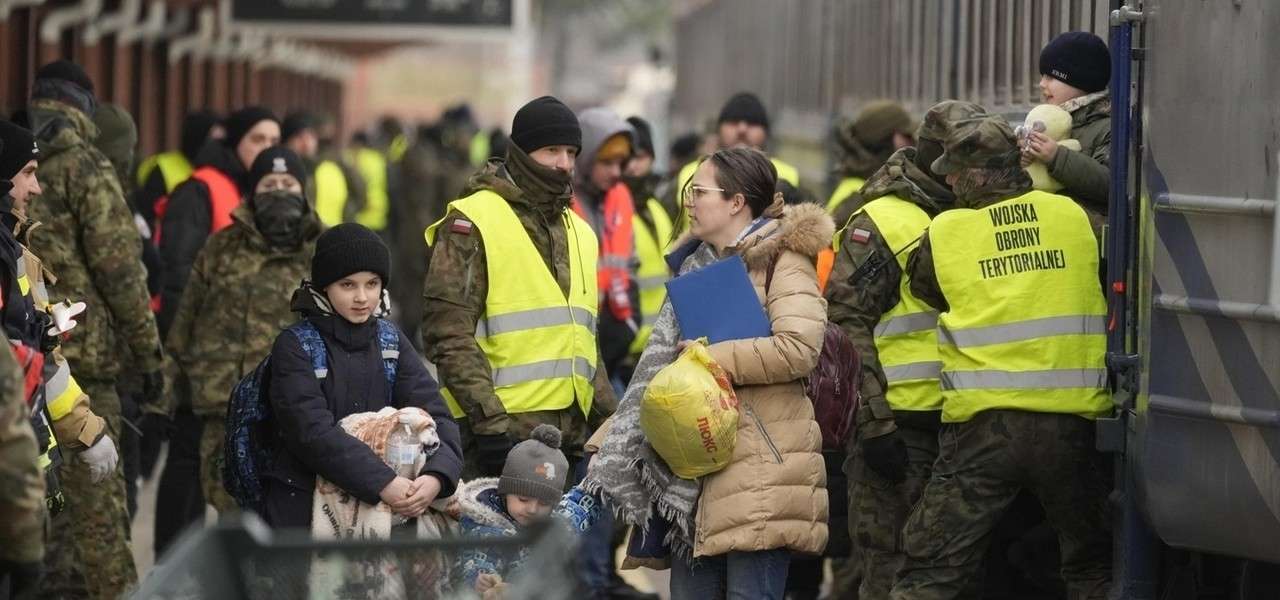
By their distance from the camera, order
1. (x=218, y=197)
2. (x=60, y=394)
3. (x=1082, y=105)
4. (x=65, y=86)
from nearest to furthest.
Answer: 1. (x=60, y=394)
2. (x=1082, y=105)
3. (x=65, y=86)
4. (x=218, y=197)

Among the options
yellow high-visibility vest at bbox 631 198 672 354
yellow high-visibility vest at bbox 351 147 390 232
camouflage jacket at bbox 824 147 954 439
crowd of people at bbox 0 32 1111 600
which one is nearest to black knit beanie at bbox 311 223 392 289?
crowd of people at bbox 0 32 1111 600

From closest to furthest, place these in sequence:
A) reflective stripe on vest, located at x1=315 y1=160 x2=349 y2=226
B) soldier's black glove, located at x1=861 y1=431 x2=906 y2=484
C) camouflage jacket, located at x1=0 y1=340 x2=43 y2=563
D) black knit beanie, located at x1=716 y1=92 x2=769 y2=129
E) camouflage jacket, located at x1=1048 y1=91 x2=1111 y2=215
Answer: camouflage jacket, located at x1=0 y1=340 x2=43 y2=563
camouflage jacket, located at x1=1048 y1=91 x2=1111 y2=215
soldier's black glove, located at x1=861 y1=431 x2=906 y2=484
black knit beanie, located at x1=716 y1=92 x2=769 y2=129
reflective stripe on vest, located at x1=315 y1=160 x2=349 y2=226

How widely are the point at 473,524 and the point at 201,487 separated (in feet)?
10.8

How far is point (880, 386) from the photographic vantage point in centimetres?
699

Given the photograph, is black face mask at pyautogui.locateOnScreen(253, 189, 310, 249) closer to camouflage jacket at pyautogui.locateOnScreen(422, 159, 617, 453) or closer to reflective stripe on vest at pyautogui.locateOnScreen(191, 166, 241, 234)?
reflective stripe on vest at pyautogui.locateOnScreen(191, 166, 241, 234)

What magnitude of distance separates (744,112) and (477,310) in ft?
16.5

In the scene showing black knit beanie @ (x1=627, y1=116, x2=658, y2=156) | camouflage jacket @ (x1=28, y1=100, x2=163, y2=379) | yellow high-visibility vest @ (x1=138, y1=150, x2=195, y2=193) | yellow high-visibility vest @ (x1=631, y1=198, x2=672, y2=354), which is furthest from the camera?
black knit beanie @ (x1=627, y1=116, x2=658, y2=156)

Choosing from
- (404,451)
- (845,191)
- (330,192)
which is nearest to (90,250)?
(404,451)

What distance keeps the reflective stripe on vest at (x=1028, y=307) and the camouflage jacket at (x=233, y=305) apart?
113 inches

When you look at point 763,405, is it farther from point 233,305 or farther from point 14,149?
point 233,305

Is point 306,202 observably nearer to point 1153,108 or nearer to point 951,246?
point 951,246

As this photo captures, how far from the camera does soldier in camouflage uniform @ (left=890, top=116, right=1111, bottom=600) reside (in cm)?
644

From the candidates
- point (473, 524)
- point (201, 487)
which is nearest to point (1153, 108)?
point (473, 524)

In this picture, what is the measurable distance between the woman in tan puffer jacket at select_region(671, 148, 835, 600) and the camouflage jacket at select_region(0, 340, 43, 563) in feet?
6.41
